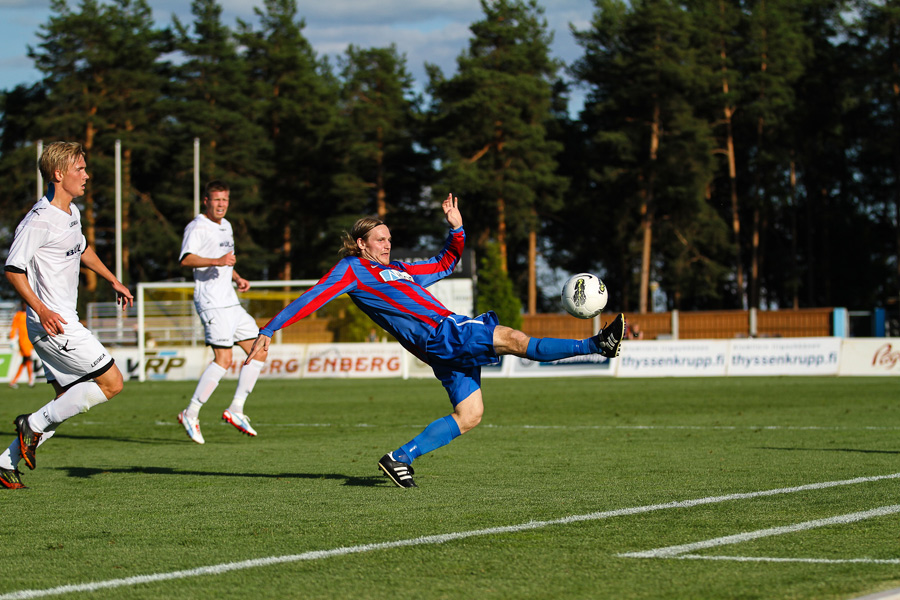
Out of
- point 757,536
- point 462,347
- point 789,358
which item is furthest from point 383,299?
point 789,358

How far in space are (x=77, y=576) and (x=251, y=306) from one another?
103ft

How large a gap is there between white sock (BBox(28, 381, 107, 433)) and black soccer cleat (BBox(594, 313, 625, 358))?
3338 millimetres

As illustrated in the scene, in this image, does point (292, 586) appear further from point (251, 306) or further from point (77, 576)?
point (251, 306)

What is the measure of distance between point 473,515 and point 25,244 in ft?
11.1

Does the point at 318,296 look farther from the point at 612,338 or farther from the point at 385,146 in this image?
the point at 385,146

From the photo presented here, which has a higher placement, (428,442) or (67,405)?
(67,405)

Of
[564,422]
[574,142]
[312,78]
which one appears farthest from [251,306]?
[574,142]

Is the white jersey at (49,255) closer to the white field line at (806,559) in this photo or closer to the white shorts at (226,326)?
the white shorts at (226,326)

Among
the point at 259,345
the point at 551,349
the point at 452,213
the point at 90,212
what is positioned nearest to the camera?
the point at 551,349

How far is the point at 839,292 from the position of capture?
218 ft

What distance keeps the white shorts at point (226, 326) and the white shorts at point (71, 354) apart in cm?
386

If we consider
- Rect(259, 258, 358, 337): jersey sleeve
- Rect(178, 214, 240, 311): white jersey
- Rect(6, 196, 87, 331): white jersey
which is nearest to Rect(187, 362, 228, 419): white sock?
Rect(178, 214, 240, 311): white jersey

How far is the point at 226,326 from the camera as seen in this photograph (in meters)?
11.1

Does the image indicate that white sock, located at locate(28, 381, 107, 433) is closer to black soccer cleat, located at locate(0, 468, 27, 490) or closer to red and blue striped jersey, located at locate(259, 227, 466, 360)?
black soccer cleat, located at locate(0, 468, 27, 490)
